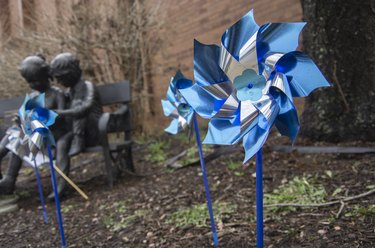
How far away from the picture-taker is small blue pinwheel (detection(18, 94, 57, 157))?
2.26m

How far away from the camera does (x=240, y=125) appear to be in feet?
3.91

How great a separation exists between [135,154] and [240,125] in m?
4.33

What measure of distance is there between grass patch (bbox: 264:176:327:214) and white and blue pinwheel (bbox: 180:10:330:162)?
50.1 inches

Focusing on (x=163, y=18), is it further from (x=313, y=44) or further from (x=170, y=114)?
(x=170, y=114)

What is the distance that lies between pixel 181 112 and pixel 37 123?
882 mm

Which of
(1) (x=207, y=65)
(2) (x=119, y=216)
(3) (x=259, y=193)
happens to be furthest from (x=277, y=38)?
(2) (x=119, y=216)

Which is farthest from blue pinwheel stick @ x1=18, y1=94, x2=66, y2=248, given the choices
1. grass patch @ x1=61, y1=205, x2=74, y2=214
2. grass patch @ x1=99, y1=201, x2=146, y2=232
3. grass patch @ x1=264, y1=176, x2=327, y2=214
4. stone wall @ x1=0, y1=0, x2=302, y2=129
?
stone wall @ x1=0, y1=0, x2=302, y2=129

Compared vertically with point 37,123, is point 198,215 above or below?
below

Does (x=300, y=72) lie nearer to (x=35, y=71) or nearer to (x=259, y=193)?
(x=259, y=193)

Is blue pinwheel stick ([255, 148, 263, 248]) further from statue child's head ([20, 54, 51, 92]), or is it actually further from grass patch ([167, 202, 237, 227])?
statue child's head ([20, 54, 51, 92])

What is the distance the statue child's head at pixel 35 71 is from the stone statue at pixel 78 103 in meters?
0.09

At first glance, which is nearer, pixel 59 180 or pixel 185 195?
pixel 185 195

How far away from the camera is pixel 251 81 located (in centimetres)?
125

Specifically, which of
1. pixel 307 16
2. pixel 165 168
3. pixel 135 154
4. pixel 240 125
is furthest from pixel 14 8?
pixel 240 125
